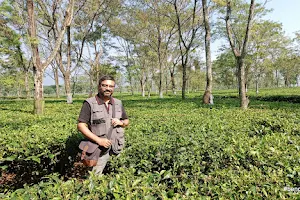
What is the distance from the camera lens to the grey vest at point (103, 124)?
3154 millimetres

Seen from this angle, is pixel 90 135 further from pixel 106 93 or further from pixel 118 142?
pixel 106 93

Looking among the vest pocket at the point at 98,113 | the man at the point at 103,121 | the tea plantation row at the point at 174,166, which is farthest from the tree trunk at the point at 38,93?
the vest pocket at the point at 98,113

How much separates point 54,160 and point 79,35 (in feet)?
83.9

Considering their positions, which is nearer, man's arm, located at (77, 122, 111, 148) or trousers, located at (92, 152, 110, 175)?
man's arm, located at (77, 122, 111, 148)

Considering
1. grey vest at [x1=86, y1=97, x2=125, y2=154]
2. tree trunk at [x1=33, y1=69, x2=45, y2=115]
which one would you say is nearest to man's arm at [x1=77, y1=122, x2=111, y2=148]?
grey vest at [x1=86, y1=97, x2=125, y2=154]

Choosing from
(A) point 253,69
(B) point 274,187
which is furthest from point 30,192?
(A) point 253,69

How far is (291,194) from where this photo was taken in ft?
5.98

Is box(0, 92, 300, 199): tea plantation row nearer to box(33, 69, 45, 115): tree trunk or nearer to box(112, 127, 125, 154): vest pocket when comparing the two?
box(112, 127, 125, 154): vest pocket

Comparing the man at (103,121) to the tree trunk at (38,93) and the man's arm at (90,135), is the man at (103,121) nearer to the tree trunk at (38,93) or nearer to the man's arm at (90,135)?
the man's arm at (90,135)

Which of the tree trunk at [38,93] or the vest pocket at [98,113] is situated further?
the tree trunk at [38,93]

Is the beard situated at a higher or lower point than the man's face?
lower

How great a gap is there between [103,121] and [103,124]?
0.05 metres

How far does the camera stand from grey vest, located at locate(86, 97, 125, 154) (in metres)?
3.15

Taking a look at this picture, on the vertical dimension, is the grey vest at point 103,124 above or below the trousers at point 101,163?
above
